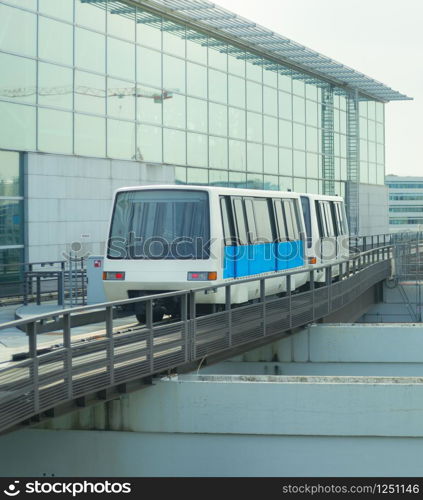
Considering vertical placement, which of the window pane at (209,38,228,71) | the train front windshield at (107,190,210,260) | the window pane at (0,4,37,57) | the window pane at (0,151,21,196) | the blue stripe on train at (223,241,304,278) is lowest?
the blue stripe on train at (223,241,304,278)

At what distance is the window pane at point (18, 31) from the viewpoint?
26.6 meters

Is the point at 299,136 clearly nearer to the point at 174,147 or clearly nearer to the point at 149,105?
the point at 174,147

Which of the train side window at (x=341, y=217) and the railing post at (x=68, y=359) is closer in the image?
the railing post at (x=68, y=359)

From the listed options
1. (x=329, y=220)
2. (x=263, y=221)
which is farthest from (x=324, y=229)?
(x=263, y=221)

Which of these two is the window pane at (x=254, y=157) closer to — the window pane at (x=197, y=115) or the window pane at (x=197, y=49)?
the window pane at (x=197, y=115)

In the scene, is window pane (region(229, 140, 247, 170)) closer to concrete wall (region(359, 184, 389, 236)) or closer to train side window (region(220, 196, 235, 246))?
concrete wall (region(359, 184, 389, 236))

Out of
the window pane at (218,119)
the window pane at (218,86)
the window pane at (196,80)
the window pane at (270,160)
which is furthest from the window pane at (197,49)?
the window pane at (270,160)

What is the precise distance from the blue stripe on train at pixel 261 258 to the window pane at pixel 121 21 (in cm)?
1129

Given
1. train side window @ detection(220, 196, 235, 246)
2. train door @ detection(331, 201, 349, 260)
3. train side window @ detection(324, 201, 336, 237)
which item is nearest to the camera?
train side window @ detection(220, 196, 235, 246)

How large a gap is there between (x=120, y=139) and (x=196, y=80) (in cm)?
627

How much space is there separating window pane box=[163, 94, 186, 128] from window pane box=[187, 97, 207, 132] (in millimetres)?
520

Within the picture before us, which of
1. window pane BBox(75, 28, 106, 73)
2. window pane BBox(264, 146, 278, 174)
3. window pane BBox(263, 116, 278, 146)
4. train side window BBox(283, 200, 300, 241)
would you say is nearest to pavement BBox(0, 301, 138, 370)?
train side window BBox(283, 200, 300, 241)

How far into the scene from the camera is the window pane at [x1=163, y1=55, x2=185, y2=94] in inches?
1382

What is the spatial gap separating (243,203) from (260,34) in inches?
815
